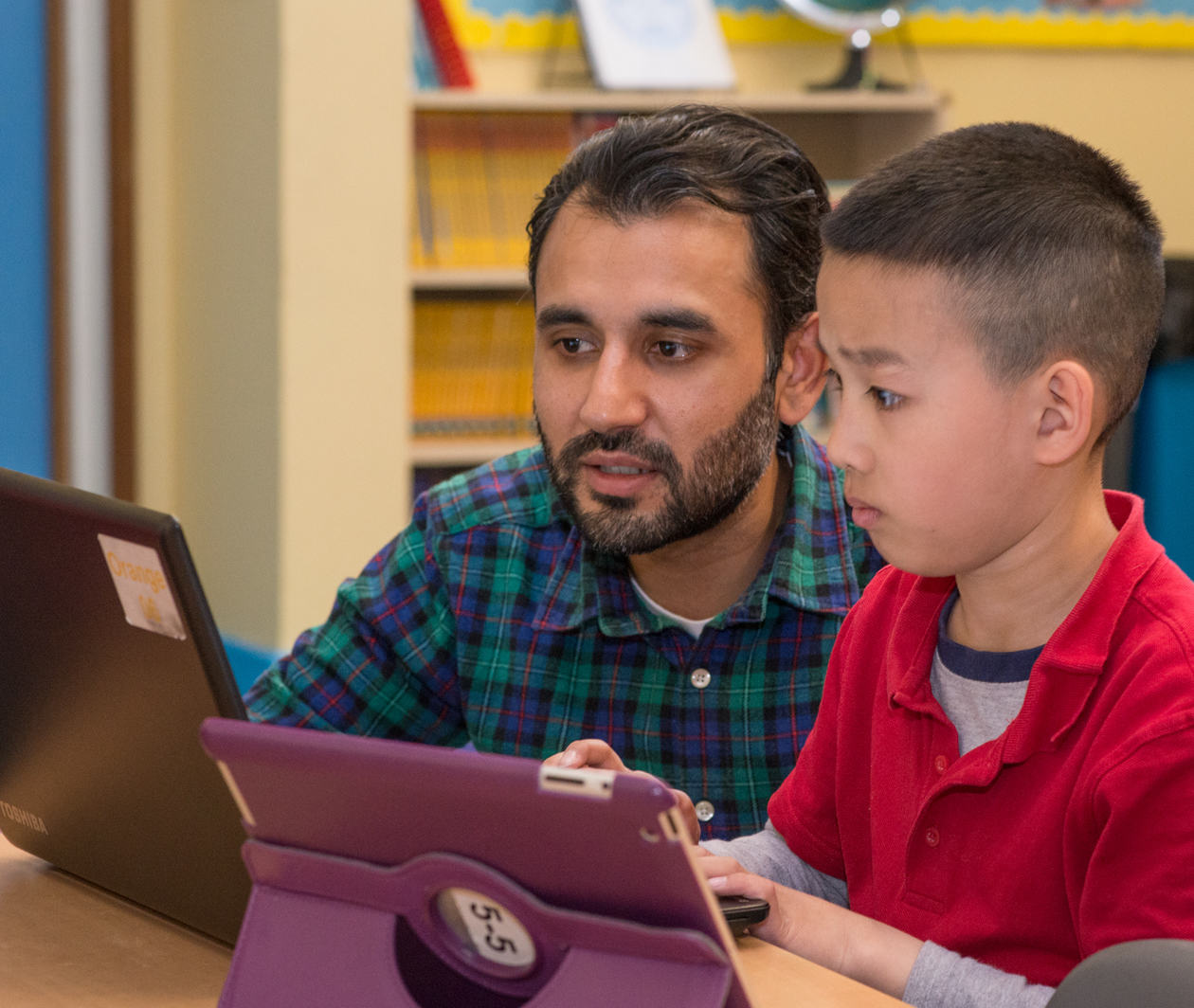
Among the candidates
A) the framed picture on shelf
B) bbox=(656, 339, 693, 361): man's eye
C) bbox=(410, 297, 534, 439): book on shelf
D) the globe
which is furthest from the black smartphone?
the globe

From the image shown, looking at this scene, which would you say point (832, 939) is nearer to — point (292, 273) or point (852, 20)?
point (292, 273)

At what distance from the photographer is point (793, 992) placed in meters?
0.88

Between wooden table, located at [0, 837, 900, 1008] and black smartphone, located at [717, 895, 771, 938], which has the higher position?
black smartphone, located at [717, 895, 771, 938]

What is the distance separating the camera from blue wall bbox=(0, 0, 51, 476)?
3.29 metres

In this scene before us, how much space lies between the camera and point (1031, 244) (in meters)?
1.06

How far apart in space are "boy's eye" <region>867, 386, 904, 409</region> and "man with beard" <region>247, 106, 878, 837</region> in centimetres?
38

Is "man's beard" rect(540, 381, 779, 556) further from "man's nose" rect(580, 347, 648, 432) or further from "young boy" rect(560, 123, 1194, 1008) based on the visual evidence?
"young boy" rect(560, 123, 1194, 1008)

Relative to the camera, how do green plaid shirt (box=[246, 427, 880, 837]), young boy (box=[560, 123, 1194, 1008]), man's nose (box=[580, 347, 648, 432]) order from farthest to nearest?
green plaid shirt (box=[246, 427, 880, 837])
man's nose (box=[580, 347, 648, 432])
young boy (box=[560, 123, 1194, 1008])

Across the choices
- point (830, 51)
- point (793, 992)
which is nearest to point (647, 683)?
point (793, 992)

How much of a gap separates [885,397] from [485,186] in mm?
2276

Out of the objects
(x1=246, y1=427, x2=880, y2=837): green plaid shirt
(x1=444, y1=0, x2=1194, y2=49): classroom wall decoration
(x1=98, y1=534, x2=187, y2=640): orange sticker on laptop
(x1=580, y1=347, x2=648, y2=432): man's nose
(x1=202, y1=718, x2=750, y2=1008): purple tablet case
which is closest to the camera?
(x1=202, y1=718, x2=750, y2=1008): purple tablet case

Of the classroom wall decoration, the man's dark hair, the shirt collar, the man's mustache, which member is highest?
the classroom wall decoration

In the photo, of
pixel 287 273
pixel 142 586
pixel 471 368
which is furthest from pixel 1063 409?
pixel 471 368

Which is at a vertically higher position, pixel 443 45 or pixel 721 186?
pixel 443 45
